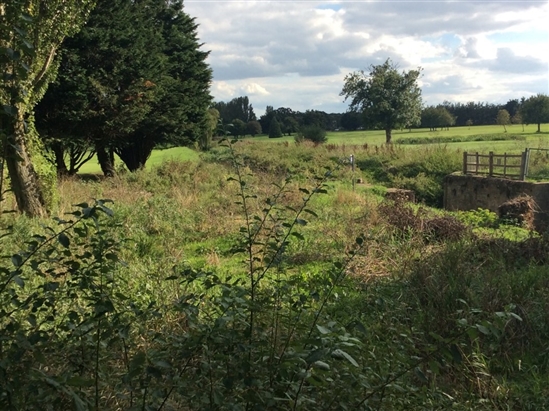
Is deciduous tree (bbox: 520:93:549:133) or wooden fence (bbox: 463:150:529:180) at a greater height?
deciduous tree (bbox: 520:93:549:133)

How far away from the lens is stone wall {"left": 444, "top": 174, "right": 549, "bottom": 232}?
63.2 feet

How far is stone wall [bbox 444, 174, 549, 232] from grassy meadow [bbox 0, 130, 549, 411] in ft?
19.3

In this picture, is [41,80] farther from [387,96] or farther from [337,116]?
[337,116]

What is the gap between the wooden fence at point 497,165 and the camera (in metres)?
21.1

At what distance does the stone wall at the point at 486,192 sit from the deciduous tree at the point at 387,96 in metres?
26.4

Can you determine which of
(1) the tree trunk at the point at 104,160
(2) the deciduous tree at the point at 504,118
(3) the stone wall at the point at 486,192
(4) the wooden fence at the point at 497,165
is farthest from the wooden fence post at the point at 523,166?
(2) the deciduous tree at the point at 504,118

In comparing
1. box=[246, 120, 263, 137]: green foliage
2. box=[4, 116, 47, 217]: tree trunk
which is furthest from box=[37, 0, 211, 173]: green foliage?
box=[246, 120, 263, 137]: green foliage

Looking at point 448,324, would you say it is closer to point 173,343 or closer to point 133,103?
point 173,343

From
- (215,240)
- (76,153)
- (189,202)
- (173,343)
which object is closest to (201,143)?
(76,153)

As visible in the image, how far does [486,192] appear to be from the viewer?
71.0 ft

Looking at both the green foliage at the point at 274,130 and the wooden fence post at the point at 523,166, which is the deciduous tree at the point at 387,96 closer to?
the green foliage at the point at 274,130

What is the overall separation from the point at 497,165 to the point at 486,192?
1.47m

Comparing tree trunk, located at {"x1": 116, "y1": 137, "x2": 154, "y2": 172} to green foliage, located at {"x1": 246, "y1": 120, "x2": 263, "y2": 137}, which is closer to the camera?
tree trunk, located at {"x1": 116, "y1": 137, "x2": 154, "y2": 172}

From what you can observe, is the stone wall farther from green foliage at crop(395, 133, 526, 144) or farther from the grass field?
green foliage at crop(395, 133, 526, 144)
